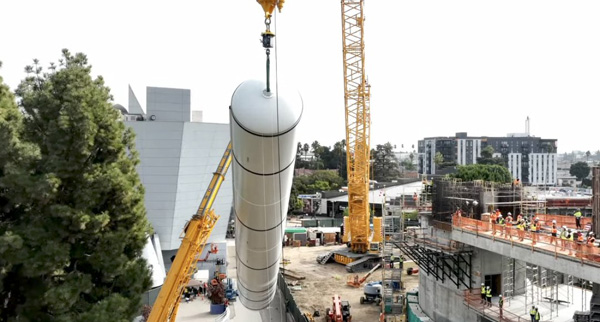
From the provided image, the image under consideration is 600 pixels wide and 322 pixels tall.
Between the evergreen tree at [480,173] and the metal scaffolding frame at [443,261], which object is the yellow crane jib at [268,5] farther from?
the evergreen tree at [480,173]

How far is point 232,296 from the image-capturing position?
2889 cm

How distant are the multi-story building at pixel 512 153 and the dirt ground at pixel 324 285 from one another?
82.1 metres

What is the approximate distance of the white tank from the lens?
877cm

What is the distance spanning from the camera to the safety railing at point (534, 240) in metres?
13.4

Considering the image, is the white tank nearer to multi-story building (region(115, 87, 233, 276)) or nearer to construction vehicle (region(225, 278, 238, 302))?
Answer: construction vehicle (region(225, 278, 238, 302))

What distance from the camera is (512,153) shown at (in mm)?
124188

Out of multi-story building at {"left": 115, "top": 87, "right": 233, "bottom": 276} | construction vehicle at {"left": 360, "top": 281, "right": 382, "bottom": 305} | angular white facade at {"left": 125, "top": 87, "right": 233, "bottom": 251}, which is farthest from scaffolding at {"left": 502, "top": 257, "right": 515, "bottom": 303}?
multi-story building at {"left": 115, "top": 87, "right": 233, "bottom": 276}

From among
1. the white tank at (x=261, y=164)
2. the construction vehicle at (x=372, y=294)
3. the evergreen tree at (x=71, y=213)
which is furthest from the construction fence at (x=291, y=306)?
the evergreen tree at (x=71, y=213)

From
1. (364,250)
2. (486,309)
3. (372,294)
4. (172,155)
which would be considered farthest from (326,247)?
(486,309)

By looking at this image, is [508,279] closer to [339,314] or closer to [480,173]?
[339,314]

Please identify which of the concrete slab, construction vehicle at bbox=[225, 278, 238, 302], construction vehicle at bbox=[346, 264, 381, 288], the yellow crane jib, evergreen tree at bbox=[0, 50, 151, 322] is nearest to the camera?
evergreen tree at bbox=[0, 50, 151, 322]

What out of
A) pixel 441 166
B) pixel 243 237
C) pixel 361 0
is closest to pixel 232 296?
pixel 243 237

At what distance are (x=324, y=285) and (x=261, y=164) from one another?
27.0 metres

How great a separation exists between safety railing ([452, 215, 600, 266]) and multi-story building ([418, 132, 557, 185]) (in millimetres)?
101930
